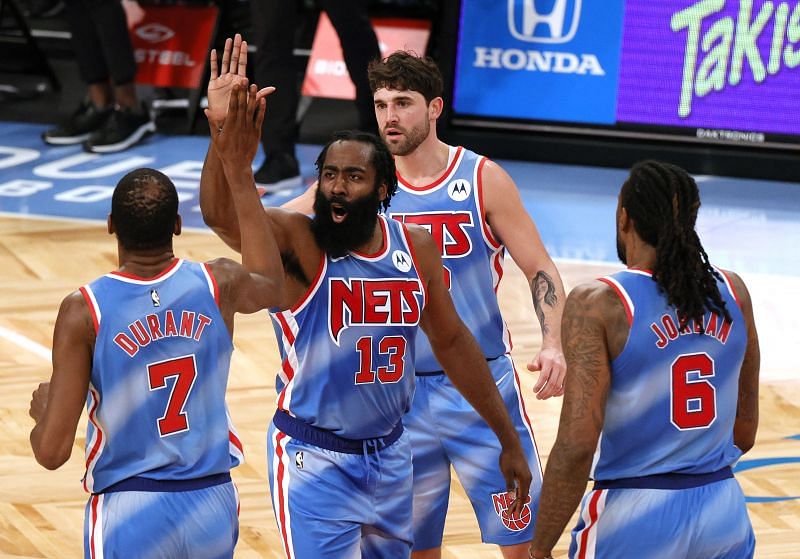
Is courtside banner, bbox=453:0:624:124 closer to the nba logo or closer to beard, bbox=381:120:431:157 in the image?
the nba logo

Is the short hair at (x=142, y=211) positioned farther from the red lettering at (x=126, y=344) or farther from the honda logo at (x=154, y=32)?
the honda logo at (x=154, y=32)

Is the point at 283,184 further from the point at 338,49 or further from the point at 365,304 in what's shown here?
the point at 365,304

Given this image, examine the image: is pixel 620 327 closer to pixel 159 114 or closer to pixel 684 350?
pixel 684 350

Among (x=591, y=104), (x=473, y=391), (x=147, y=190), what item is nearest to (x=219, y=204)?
(x=147, y=190)

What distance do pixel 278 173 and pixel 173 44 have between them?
8.69 feet

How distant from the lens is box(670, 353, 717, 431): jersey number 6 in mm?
3549

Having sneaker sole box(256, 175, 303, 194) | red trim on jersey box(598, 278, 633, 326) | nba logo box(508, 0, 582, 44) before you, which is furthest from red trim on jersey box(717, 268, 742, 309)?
nba logo box(508, 0, 582, 44)

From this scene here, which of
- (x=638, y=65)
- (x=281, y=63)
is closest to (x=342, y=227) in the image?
(x=281, y=63)

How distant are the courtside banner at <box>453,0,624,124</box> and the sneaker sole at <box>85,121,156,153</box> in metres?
2.54

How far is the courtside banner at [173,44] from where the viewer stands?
40.8ft

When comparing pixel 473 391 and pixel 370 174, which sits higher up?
pixel 370 174

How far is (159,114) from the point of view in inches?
496

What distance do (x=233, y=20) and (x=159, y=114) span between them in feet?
3.44

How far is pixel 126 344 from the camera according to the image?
350cm
